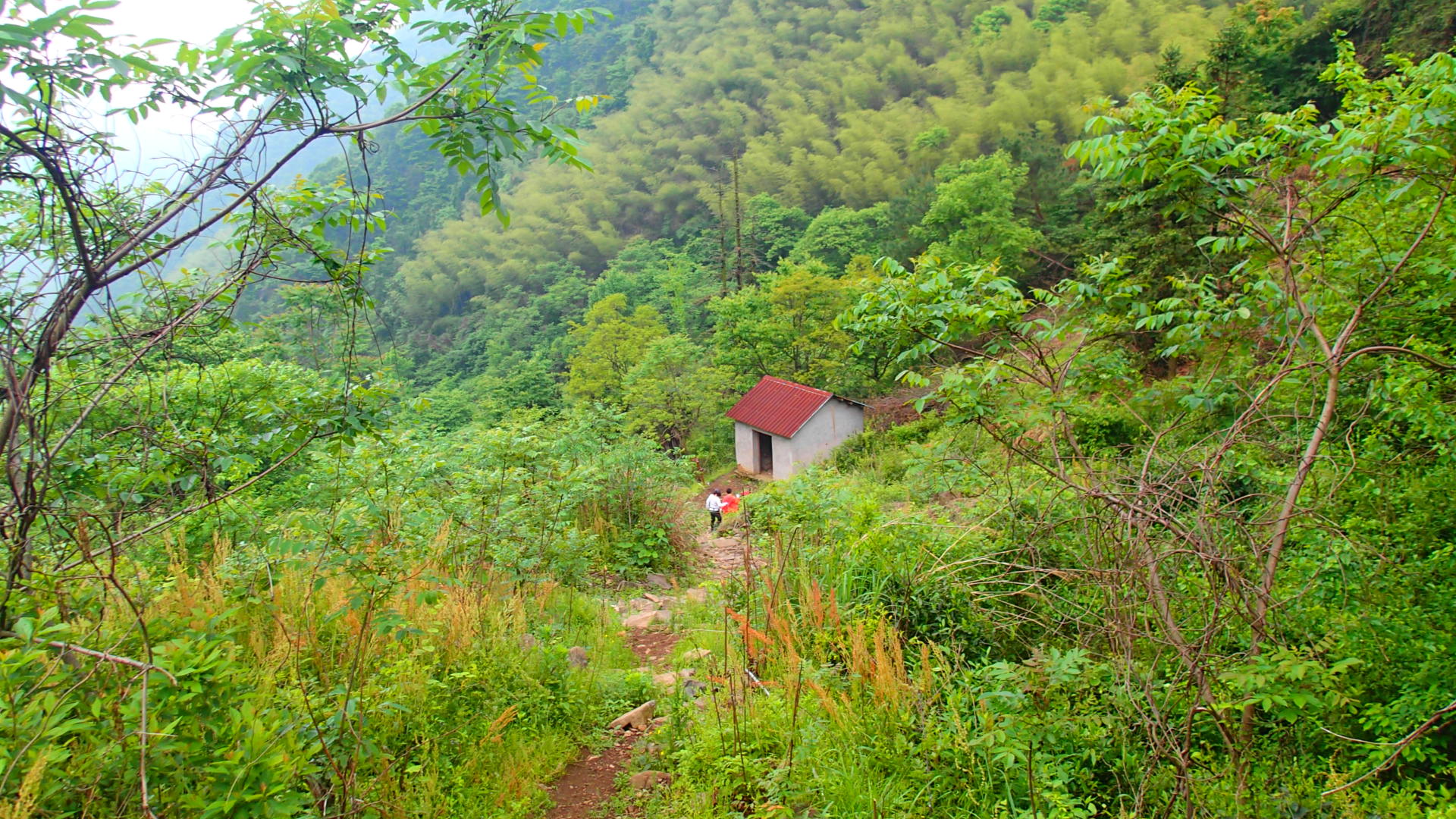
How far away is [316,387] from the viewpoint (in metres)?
2.77

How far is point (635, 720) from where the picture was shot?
162 inches

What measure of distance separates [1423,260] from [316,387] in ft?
16.8

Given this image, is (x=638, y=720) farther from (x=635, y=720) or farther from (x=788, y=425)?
(x=788, y=425)

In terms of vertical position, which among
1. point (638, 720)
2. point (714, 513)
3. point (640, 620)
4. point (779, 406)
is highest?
point (638, 720)

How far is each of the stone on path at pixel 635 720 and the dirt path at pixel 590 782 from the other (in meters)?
0.04

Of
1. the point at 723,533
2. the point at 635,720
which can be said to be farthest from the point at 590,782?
Result: the point at 723,533

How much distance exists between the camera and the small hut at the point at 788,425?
21297 mm

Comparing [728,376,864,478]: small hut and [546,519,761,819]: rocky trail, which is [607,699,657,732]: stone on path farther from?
[728,376,864,478]: small hut

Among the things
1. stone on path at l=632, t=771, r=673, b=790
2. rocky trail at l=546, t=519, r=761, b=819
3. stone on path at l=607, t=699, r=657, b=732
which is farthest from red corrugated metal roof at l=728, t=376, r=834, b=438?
stone on path at l=632, t=771, r=673, b=790

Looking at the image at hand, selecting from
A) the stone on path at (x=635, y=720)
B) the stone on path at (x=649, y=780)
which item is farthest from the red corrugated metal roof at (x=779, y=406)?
the stone on path at (x=649, y=780)

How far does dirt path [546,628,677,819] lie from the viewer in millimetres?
3371

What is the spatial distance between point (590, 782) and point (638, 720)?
1.81 feet

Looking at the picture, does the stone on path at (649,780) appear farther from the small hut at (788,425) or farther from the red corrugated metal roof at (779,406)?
the red corrugated metal roof at (779,406)

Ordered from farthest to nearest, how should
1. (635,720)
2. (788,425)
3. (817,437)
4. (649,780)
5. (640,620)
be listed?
(817,437) → (788,425) → (640,620) → (635,720) → (649,780)
